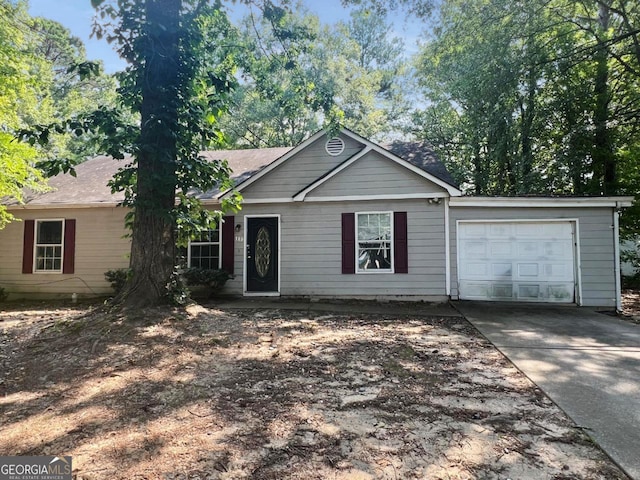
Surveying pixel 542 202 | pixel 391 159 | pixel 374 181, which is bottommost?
pixel 542 202

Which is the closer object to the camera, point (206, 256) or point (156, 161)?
point (156, 161)

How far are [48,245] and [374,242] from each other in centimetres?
934

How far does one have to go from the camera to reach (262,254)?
9625mm

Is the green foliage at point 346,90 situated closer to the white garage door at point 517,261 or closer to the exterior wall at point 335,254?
the exterior wall at point 335,254

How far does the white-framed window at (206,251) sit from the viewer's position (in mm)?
9805

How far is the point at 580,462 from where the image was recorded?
2.28m

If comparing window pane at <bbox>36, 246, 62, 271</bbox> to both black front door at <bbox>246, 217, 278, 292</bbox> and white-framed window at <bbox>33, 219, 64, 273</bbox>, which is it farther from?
black front door at <bbox>246, 217, 278, 292</bbox>

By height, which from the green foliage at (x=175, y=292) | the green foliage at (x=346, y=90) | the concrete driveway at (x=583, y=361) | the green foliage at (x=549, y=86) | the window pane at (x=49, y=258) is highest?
the green foliage at (x=346, y=90)

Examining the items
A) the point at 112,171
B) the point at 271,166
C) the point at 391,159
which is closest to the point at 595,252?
the point at 391,159

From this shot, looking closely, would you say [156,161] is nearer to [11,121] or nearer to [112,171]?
[11,121]

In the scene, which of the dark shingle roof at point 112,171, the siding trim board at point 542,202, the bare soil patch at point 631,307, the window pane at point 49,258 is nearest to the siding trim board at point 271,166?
the dark shingle roof at point 112,171

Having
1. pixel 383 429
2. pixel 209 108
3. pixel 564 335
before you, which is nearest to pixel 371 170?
pixel 209 108

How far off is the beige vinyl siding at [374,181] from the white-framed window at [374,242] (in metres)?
0.64

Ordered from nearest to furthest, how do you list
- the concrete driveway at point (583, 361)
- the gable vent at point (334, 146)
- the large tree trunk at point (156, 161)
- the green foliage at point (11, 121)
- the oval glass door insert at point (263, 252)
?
1. the concrete driveway at point (583, 361)
2. the large tree trunk at point (156, 161)
3. the green foliage at point (11, 121)
4. the oval glass door insert at point (263, 252)
5. the gable vent at point (334, 146)
